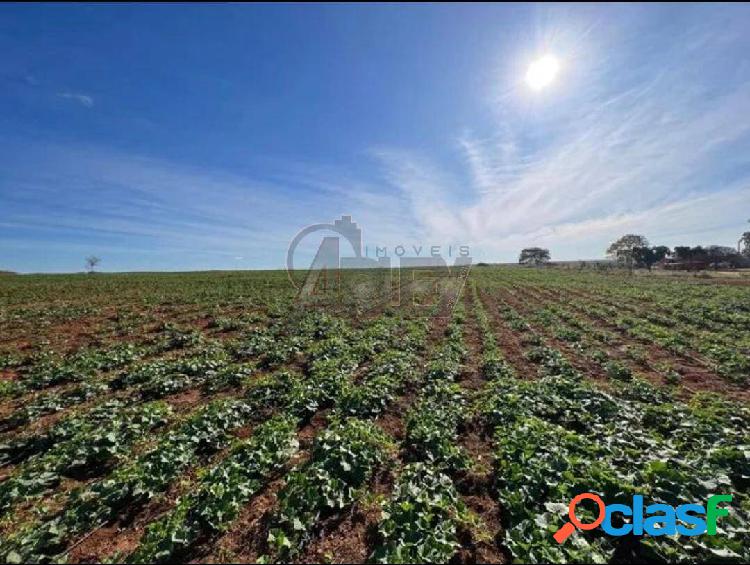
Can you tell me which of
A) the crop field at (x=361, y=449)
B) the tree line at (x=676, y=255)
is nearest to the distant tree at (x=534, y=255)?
the tree line at (x=676, y=255)

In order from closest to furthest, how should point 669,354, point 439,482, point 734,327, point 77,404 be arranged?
point 439,482 → point 77,404 → point 669,354 → point 734,327

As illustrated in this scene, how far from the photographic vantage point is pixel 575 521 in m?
4.30

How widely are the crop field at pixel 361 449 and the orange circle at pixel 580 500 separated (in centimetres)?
9

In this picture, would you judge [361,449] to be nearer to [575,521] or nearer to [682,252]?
[575,521]

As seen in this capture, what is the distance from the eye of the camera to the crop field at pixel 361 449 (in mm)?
4355

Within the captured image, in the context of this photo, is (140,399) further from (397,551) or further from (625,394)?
(625,394)

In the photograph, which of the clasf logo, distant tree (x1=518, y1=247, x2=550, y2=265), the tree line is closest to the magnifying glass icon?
the clasf logo

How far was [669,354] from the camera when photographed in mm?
13445

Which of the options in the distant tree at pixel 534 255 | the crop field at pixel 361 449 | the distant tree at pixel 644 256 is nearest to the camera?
the crop field at pixel 361 449

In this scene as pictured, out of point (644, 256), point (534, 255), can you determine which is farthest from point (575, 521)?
point (534, 255)

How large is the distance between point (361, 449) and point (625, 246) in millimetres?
155481

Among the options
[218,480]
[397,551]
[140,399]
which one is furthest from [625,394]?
[140,399]

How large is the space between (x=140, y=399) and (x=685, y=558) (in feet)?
39.1

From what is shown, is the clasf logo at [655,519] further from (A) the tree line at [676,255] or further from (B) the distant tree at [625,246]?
(B) the distant tree at [625,246]
